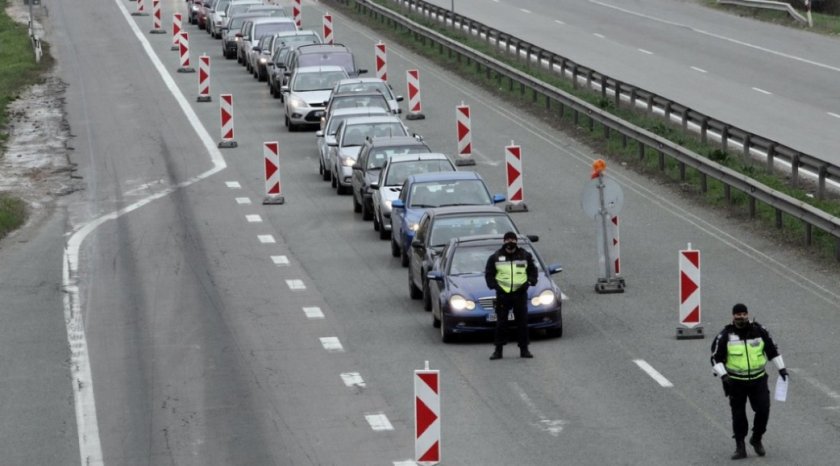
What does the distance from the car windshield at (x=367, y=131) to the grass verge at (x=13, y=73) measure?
6223 millimetres

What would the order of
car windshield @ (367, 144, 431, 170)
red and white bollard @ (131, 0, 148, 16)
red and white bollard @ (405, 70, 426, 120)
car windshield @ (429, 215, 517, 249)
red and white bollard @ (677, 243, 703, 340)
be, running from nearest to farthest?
1. red and white bollard @ (677, 243, 703, 340)
2. car windshield @ (429, 215, 517, 249)
3. car windshield @ (367, 144, 431, 170)
4. red and white bollard @ (405, 70, 426, 120)
5. red and white bollard @ (131, 0, 148, 16)

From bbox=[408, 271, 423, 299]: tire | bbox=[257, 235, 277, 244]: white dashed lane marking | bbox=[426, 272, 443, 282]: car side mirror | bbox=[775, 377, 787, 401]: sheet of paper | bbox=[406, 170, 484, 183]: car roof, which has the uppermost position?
bbox=[775, 377, 787, 401]: sheet of paper

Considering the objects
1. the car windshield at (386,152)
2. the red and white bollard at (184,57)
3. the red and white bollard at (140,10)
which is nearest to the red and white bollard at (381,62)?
the red and white bollard at (184,57)

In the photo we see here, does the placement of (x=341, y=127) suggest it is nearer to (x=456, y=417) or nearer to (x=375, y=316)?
(x=375, y=316)

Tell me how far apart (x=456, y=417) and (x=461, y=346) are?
3825mm

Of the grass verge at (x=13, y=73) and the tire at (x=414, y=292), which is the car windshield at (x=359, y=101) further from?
the tire at (x=414, y=292)

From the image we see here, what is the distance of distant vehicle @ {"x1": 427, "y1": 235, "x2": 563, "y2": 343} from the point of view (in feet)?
69.1

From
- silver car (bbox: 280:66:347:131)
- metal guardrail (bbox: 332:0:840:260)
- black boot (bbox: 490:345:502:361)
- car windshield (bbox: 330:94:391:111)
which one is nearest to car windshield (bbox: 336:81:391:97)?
silver car (bbox: 280:66:347:131)

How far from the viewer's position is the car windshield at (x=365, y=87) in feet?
134

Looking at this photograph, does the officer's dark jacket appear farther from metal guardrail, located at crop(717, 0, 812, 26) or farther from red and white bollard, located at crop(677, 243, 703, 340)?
metal guardrail, located at crop(717, 0, 812, 26)

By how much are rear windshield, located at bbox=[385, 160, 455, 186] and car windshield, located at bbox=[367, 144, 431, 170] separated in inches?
51.9

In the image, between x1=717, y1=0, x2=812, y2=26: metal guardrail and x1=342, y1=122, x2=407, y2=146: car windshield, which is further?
x1=717, y1=0, x2=812, y2=26: metal guardrail

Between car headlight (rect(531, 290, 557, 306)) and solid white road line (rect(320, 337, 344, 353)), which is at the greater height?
car headlight (rect(531, 290, 557, 306))

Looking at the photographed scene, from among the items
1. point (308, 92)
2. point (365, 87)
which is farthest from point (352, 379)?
point (308, 92)
